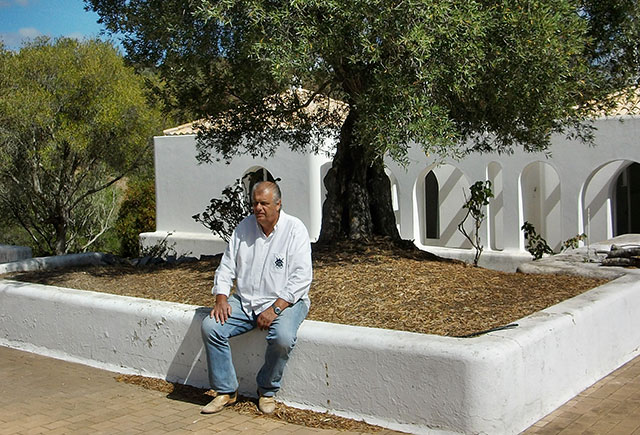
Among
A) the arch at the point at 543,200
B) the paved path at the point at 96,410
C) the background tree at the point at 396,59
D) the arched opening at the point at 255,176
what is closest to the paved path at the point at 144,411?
the paved path at the point at 96,410

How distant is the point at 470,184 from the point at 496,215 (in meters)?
1.68

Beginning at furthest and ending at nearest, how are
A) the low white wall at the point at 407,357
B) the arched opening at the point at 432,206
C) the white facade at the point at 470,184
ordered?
the arched opening at the point at 432,206
the white facade at the point at 470,184
the low white wall at the point at 407,357

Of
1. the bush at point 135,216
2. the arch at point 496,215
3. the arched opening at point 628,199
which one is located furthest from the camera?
the bush at point 135,216

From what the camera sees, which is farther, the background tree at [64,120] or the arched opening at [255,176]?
the arched opening at [255,176]

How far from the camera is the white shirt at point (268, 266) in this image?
5.27 m

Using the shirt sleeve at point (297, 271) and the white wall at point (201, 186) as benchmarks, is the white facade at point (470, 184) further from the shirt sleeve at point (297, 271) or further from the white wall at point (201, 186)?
the shirt sleeve at point (297, 271)

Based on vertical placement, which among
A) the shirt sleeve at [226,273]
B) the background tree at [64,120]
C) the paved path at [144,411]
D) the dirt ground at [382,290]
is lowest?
the paved path at [144,411]

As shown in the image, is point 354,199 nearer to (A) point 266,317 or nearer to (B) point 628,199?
(A) point 266,317

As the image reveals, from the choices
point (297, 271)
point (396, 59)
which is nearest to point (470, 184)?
point (396, 59)

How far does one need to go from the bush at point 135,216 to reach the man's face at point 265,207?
16.1m

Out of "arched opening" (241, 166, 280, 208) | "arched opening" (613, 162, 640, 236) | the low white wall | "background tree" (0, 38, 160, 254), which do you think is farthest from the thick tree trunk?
"arched opening" (613, 162, 640, 236)

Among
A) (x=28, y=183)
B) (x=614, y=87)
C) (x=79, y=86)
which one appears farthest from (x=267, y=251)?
(x=28, y=183)

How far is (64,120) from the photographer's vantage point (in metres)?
12.5

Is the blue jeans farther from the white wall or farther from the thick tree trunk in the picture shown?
the white wall
